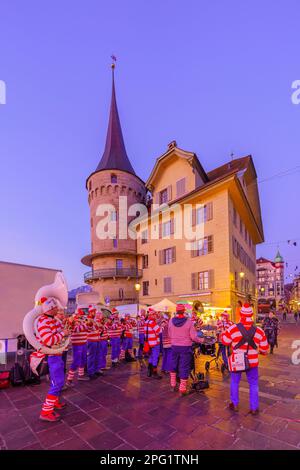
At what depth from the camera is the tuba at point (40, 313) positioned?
4770mm

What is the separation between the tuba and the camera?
4.77m

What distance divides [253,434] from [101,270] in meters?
29.2

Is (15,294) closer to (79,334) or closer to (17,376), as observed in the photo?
(17,376)

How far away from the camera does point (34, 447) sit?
12.1 feet

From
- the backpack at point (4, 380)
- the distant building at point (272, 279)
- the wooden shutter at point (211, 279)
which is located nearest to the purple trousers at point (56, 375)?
the backpack at point (4, 380)

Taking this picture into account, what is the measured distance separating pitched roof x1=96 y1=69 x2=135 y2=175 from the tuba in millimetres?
30788

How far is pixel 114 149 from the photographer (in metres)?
37.7

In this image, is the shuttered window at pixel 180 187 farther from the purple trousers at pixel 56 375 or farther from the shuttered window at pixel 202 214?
the purple trousers at pixel 56 375

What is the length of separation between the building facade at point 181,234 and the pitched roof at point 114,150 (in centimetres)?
26

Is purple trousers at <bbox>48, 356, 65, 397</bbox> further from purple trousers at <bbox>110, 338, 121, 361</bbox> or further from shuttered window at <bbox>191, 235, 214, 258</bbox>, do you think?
shuttered window at <bbox>191, 235, 214, 258</bbox>

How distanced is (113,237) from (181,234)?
479 inches

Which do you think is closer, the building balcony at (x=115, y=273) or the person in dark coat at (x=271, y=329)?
the person in dark coat at (x=271, y=329)

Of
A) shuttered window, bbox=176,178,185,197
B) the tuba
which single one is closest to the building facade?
shuttered window, bbox=176,178,185,197

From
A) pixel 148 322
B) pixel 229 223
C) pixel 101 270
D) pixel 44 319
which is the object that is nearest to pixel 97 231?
pixel 101 270
